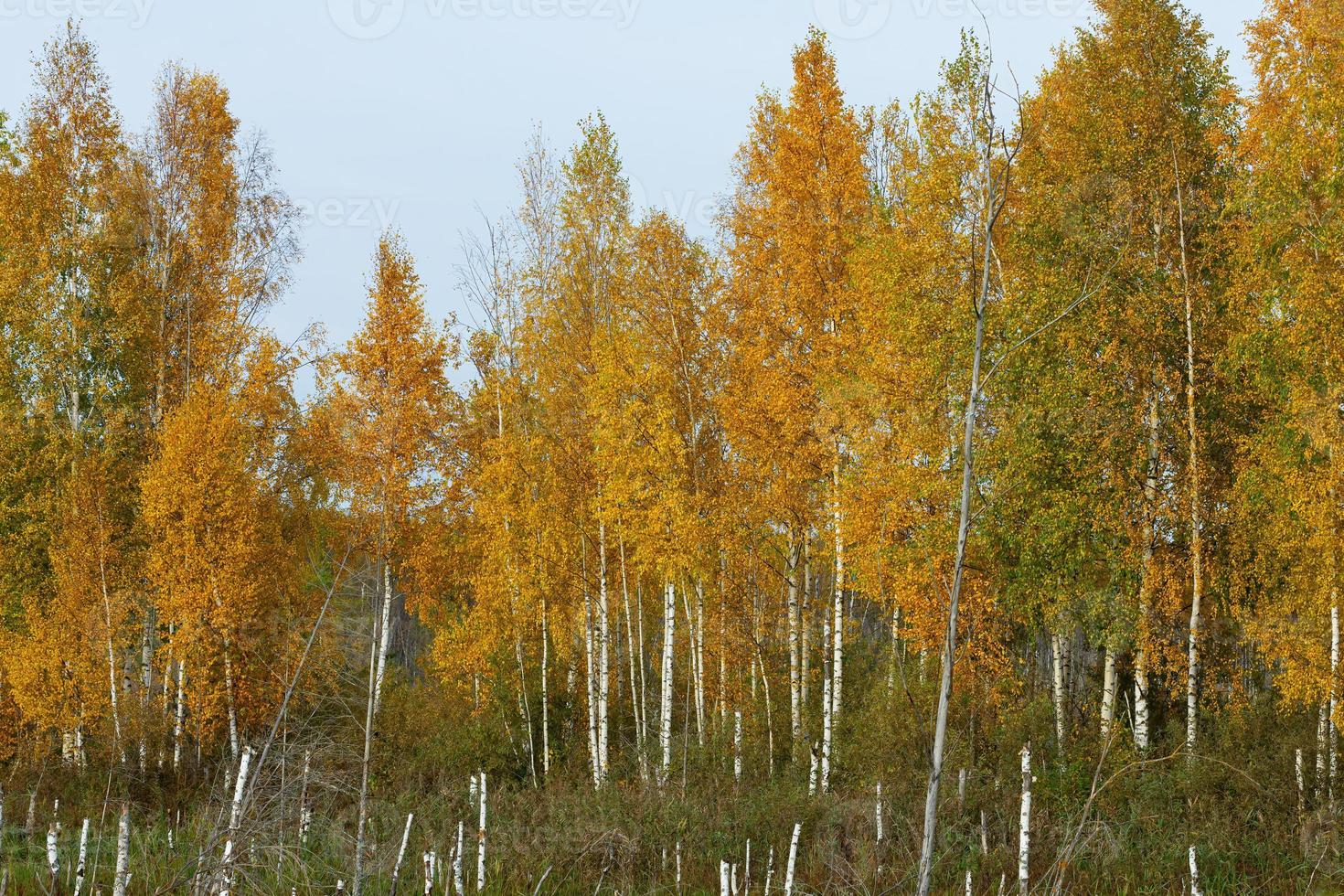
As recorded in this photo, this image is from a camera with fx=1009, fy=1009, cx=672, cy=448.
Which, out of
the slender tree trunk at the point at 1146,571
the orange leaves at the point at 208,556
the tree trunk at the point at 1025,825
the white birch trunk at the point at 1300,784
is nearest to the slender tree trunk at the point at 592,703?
the orange leaves at the point at 208,556

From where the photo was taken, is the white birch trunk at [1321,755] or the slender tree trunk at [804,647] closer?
the white birch trunk at [1321,755]

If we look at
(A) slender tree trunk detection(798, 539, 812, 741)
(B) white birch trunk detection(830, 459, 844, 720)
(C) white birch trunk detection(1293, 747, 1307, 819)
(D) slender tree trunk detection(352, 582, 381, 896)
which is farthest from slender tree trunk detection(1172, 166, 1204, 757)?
(D) slender tree trunk detection(352, 582, 381, 896)

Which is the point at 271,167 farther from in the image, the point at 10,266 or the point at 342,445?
the point at 342,445

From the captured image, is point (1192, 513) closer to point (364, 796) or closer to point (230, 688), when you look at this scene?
point (364, 796)

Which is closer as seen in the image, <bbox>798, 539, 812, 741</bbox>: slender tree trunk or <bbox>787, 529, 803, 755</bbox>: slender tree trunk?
<bbox>787, 529, 803, 755</bbox>: slender tree trunk

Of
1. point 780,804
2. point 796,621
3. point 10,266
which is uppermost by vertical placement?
point 10,266

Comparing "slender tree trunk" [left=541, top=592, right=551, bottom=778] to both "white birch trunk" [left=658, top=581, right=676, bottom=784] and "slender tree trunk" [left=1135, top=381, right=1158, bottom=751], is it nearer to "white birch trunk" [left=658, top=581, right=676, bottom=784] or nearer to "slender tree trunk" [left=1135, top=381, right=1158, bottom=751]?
"white birch trunk" [left=658, top=581, right=676, bottom=784]

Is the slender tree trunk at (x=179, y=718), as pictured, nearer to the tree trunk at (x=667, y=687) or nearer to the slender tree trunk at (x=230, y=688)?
the slender tree trunk at (x=230, y=688)

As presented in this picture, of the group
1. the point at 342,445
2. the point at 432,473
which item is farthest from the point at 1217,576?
the point at 342,445

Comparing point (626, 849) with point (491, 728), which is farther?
point (491, 728)

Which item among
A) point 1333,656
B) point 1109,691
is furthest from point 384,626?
point 1333,656

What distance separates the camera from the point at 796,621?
15.0 metres

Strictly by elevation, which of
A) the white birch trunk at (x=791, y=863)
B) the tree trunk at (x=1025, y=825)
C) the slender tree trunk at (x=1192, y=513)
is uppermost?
the slender tree trunk at (x=1192, y=513)

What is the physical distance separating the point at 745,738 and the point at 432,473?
21.2ft
